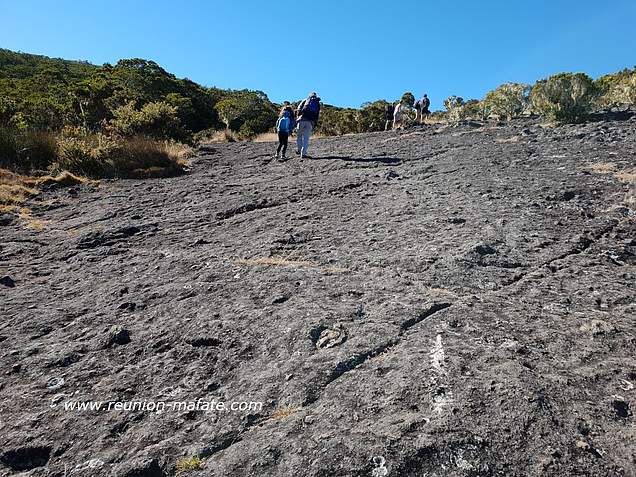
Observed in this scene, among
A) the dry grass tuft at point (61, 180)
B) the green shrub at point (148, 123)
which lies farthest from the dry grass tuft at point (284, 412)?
the green shrub at point (148, 123)

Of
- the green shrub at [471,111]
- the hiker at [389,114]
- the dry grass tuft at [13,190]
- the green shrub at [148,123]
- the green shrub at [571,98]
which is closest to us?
the dry grass tuft at [13,190]

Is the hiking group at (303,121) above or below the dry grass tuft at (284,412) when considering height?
above

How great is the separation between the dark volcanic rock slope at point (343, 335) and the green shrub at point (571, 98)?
18.9ft

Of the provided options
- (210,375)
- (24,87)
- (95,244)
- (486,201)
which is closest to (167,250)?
(95,244)

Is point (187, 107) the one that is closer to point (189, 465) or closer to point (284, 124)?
point (284, 124)

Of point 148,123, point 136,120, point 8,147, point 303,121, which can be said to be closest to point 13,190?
point 8,147

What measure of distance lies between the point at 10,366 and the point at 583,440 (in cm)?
369

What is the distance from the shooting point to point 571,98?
1213cm

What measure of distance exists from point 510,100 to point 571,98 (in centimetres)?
473

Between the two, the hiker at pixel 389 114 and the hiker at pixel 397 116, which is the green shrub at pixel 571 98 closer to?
the hiker at pixel 397 116

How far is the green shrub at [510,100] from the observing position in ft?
54.2

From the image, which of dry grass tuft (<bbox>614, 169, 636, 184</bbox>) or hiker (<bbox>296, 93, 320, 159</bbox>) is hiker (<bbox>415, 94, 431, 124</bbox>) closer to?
hiker (<bbox>296, 93, 320, 159</bbox>)

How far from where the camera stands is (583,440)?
2094 millimetres

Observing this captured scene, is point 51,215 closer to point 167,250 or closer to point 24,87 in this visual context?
point 167,250
